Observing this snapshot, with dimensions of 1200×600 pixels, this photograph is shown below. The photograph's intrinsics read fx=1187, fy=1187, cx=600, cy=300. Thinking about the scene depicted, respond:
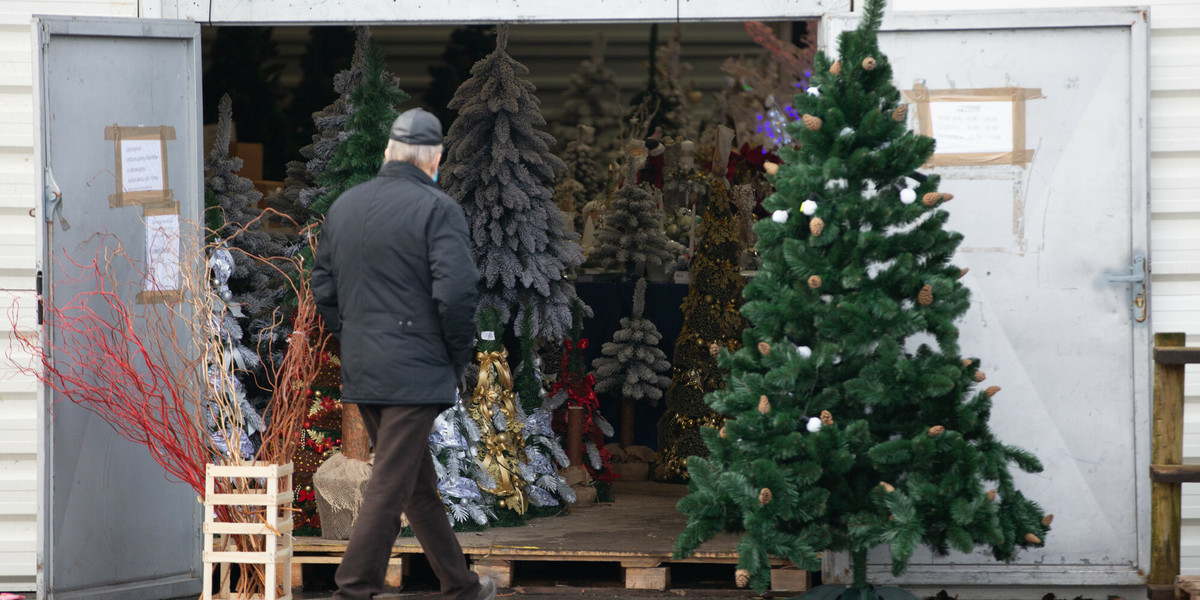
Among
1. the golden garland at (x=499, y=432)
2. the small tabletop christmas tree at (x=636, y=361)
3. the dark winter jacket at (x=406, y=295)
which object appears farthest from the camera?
the small tabletop christmas tree at (x=636, y=361)

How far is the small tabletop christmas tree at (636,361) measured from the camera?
7.57 m

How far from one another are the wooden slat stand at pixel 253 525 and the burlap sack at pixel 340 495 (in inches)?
27.8

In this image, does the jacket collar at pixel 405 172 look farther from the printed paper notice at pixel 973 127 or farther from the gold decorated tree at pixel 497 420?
the printed paper notice at pixel 973 127

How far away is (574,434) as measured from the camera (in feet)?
22.6

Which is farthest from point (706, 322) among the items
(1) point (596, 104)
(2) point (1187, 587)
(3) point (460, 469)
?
(1) point (596, 104)

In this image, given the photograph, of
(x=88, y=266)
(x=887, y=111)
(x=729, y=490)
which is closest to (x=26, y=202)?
(x=88, y=266)

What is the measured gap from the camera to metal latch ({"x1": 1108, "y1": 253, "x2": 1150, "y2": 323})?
493 centimetres

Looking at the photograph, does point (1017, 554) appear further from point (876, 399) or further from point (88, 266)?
point (88, 266)

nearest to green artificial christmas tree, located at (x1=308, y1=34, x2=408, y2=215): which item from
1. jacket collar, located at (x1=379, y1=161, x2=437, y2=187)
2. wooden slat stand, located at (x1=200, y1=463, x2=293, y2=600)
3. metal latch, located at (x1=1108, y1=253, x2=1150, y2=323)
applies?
jacket collar, located at (x1=379, y1=161, x2=437, y2=187)

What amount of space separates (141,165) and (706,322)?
11.5ft

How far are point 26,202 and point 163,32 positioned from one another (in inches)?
38.5

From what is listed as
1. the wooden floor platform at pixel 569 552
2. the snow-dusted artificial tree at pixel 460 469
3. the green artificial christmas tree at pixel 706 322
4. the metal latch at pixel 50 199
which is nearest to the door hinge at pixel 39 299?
the metal latch at pixel 50 199

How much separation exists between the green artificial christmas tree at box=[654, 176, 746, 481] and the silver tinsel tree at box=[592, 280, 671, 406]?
0.27 meters

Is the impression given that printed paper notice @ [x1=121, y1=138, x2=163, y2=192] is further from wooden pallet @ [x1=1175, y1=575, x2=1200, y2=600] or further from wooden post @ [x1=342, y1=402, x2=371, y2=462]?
wooden pallet @ [x1=1175, y1=575, x2=1200, y2=600]
